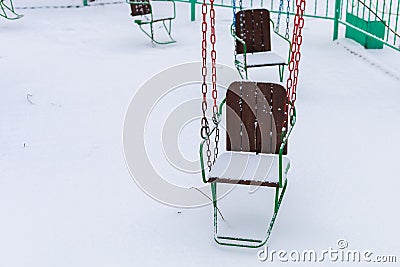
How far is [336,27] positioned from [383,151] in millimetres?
3682

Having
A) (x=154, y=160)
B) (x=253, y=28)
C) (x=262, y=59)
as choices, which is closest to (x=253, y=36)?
(x=253, y=28)

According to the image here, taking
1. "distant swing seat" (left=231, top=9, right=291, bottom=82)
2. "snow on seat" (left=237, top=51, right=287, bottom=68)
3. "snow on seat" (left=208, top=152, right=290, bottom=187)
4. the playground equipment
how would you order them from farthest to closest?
"distant swing seat" (left=231, top=9, right=291, bottom=82) < "snow on seat" (left=237, top=51, right=287, bottom=68) < the playground equipment < "snow on seat" (left=208, top=152, right=290, bottom=187)

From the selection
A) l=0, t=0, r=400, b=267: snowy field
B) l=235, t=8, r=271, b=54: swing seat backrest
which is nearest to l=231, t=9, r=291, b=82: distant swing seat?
l=235, t=8, r=271, b=54: swing seat backrest

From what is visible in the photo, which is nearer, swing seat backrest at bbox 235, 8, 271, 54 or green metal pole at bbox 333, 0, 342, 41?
swing seat backrest at bbox 235, 8, 271, 54

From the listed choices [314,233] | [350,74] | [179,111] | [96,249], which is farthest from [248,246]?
[350,74]

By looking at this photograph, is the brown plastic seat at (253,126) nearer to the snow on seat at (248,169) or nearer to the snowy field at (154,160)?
the snow on seat at (248,169)

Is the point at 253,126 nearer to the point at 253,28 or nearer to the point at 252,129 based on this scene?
the point at 252,129

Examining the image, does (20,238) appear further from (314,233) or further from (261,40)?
(261,40)

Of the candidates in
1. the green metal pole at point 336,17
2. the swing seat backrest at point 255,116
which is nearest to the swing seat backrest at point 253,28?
the swing seat backrest at point 255,116

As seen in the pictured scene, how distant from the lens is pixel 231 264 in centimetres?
287

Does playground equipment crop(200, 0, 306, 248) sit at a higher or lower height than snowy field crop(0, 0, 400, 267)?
higher

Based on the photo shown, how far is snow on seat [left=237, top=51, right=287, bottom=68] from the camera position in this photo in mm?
5094

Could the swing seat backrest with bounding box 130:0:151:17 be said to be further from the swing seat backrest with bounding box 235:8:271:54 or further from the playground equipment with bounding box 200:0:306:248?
the playground equipment with bounding box 200:0:306:248

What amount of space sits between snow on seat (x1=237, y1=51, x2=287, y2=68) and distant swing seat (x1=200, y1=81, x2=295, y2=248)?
1799 millimetres
